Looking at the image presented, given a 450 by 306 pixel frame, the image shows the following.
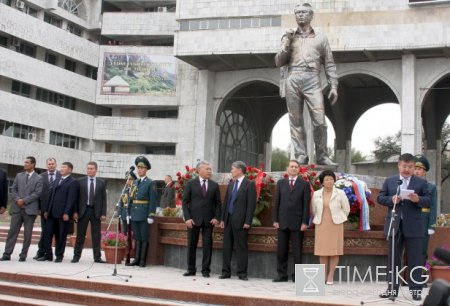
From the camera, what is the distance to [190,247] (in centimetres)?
885

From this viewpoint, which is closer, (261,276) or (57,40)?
(261,276)

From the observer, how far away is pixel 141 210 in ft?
31.7

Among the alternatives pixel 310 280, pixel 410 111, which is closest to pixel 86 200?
pixel 310 280

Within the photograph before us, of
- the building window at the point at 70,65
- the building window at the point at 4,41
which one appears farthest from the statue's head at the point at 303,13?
the building window at the point at 70,65

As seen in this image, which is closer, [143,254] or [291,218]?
[291,218]

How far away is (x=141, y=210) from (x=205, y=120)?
24276mm

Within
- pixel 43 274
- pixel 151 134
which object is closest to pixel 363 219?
pixel 43 274

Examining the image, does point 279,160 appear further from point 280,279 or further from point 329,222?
point 329,222

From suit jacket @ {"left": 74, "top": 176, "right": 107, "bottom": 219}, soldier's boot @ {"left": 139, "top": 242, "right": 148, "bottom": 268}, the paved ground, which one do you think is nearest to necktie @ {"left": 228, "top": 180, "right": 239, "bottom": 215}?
the paved ground

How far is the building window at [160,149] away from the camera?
125ft

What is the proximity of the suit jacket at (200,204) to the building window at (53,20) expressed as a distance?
31.6 m

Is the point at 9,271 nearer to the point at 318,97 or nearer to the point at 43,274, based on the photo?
the point at 43,274

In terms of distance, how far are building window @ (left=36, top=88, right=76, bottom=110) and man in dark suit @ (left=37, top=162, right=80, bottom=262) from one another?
2774cm

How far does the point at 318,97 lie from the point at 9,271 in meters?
5.60
